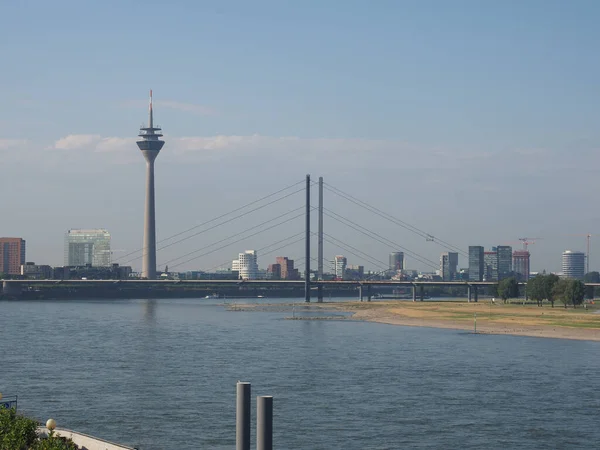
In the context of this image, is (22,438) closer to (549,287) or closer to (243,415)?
(243,415)

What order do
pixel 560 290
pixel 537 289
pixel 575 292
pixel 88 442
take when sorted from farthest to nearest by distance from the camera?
pixel 537 289 < pixel 560 290 < pixel 575 292 < pixel 88 442

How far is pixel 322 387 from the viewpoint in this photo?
178ft

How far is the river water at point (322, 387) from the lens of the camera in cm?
4047

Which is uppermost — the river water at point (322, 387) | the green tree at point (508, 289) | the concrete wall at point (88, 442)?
the green tree at point (508, 289)

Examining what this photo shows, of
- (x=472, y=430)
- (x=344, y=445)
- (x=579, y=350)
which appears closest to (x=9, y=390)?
(x=344, y=445)

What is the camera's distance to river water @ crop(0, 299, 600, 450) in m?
40.5

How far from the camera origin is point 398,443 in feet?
127

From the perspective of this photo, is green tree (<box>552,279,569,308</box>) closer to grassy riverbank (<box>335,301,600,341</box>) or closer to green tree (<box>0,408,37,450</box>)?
grassy riverbank (<box>335,301,600,341</box>)

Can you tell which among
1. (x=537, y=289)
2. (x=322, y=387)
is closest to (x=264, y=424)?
(x=322, y=387)

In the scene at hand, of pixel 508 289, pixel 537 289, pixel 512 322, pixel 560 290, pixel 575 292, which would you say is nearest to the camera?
pixel 512 322

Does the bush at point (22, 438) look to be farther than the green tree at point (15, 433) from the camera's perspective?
No

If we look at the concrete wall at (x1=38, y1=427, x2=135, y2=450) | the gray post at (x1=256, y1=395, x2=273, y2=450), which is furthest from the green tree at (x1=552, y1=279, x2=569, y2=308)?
the gray post at (x1=256, y1=395, x2=273, y2=450)

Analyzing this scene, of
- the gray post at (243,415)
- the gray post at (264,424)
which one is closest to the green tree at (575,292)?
the gray post at (243,415)

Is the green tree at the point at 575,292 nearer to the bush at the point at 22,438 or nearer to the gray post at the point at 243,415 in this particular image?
the bush at the point at 22,438
